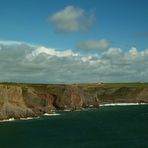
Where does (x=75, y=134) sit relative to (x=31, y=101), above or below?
below

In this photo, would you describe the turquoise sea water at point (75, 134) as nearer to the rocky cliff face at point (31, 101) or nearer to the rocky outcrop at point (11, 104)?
the rocky outcrop at point (11, 104)

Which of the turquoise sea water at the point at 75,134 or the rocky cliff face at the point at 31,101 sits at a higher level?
the rocky cliff face at the point at 31,101

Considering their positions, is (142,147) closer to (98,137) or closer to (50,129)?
(98,137)

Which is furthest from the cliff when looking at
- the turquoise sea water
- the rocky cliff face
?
the turquoise sea water

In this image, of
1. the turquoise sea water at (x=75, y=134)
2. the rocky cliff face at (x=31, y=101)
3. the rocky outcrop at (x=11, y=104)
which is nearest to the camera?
the turquoise sea water at (x=75, y=134)

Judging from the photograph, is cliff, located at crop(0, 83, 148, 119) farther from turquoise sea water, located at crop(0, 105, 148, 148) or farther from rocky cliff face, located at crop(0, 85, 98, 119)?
turquoise sea water, located at crop(0, 105, 148, 148)

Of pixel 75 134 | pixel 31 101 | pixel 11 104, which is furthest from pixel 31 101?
pixel 75 134

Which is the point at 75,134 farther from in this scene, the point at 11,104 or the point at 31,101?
the point at 31,101

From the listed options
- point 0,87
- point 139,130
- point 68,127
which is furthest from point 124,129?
point 0,87

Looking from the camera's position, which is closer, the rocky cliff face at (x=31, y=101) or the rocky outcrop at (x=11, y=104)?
the rocky outcrop at (x=11, y=104)

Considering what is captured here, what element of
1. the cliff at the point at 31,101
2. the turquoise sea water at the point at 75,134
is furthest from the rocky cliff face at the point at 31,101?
the turquoise sea water at the point at 75,134
